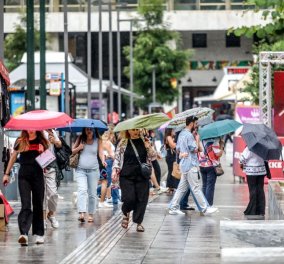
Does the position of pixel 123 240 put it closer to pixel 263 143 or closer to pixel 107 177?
pixel 263 143

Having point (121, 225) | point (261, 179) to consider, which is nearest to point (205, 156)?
point (261, 179)

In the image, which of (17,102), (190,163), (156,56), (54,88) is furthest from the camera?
(156,56)

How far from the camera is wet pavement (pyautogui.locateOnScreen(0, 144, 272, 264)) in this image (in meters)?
13.0

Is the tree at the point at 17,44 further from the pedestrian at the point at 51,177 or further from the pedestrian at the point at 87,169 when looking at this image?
the pedestrian at the point at 51,177

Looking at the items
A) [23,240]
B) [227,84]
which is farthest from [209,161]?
[227,84]

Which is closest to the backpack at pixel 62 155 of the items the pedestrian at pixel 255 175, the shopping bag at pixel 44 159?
the shopping bag at pixel 44 159

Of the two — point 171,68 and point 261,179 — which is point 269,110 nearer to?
point 261,179

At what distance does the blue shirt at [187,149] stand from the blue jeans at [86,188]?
1.54 meters

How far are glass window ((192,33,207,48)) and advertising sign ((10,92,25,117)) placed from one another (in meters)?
41.9

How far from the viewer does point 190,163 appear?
712 inches

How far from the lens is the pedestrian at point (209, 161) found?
1931 centimetres

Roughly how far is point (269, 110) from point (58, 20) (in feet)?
153

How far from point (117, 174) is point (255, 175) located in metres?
2.66

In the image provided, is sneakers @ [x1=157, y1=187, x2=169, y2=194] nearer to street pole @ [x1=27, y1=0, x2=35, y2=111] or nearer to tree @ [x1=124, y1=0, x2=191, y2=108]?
street pole @ [x1=27, y1=0, x2=35, y2=111]
